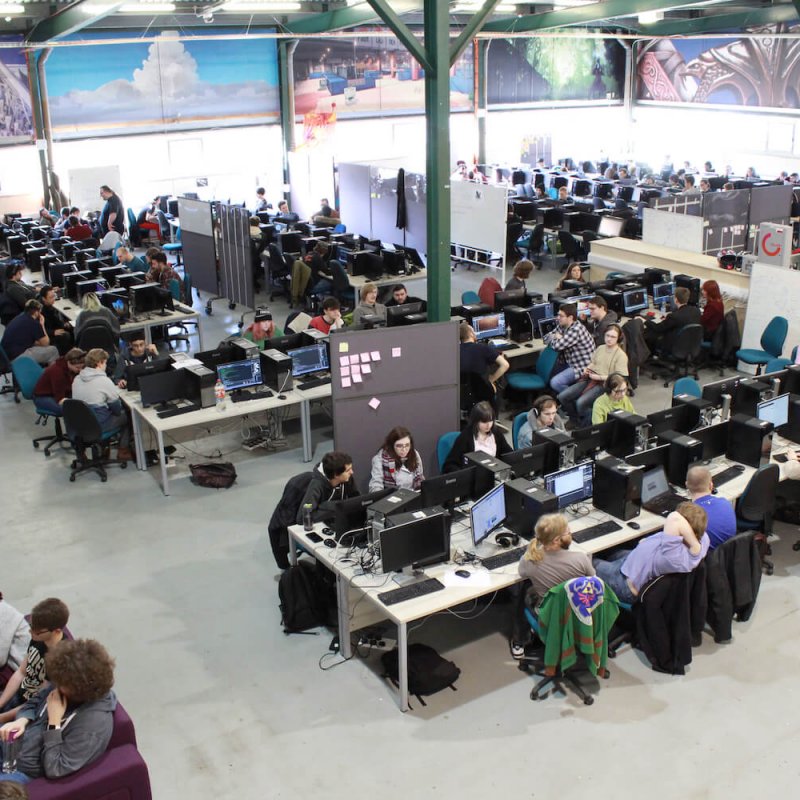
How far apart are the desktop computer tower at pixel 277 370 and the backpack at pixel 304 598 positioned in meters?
2.76

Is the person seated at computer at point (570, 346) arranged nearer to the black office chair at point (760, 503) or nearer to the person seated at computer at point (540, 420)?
the person seated at computer at point (540, 420)

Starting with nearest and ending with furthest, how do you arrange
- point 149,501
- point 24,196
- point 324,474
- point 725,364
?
1. point 324,474
2. point 149,501
3. point 725,364
4. point 24,196

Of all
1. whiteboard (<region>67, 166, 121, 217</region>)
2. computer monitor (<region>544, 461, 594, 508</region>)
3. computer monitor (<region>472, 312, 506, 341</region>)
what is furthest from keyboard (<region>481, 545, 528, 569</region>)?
whiteboard (<region>67, 166, 121, 217</region>)

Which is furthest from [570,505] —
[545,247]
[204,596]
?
[545,247]

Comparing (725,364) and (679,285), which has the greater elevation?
(679,285)

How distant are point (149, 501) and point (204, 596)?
1643mm

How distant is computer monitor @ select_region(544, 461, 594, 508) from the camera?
5.97 m

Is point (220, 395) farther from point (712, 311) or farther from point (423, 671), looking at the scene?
point (712, 311)

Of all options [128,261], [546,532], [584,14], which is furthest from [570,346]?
[584,14]

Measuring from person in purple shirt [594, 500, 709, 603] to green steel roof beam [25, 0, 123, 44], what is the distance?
11216 mm

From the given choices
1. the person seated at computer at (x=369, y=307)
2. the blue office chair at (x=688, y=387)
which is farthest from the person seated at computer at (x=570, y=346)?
the person seated at computer at (x=369, y=307)

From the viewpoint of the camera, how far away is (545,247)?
1617 centimetres

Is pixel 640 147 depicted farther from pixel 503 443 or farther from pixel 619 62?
pixel 503 443

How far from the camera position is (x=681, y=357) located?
9.84 metres
